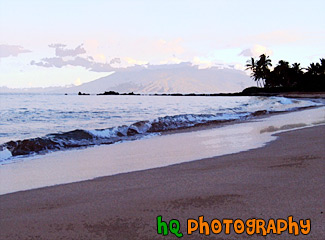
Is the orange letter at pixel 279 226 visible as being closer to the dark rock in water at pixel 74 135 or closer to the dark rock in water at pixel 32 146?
the dark rock in water at pixel 32 146

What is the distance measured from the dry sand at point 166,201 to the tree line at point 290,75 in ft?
307

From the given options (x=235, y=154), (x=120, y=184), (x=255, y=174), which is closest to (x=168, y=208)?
(x=120, y=184)

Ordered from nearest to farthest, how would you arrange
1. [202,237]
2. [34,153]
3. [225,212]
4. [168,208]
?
1. [202,237]
2. [225,212]
3. [168,208]
4. [34,153]

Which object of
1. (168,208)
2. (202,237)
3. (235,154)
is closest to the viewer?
(202,237)

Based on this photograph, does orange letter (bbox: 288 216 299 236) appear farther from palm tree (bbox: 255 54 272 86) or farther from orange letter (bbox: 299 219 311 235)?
palm tree (bbox: 255 54 272 86)

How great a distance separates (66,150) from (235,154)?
193 inches

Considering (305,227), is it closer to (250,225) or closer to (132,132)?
(250,225)

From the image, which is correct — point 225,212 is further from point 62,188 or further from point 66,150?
point 66,150

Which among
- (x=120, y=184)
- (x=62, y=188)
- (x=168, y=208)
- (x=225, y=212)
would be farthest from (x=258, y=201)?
(x=62, y=188)

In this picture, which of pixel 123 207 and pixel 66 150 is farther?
pixel 66 150

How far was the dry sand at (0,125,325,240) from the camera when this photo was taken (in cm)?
293

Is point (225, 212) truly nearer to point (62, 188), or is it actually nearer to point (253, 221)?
point (253, 221)

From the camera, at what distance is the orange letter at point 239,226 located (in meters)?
2.75

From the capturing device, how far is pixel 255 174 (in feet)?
15.5
